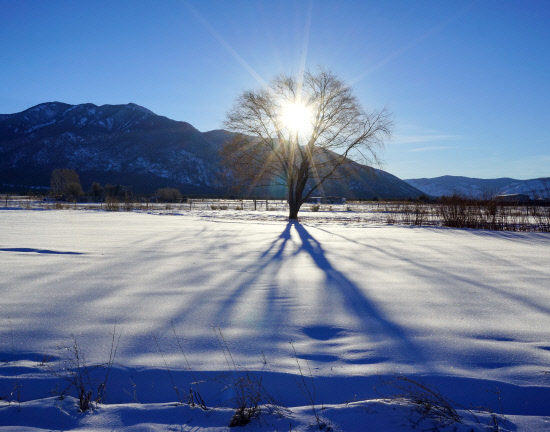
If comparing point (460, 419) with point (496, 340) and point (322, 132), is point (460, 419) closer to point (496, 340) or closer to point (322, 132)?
point (496, 340)

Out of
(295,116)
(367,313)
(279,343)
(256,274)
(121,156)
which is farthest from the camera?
(121,156)

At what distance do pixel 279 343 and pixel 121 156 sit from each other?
170 m

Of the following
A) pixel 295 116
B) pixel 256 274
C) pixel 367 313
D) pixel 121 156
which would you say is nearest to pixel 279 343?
pixel 367 313

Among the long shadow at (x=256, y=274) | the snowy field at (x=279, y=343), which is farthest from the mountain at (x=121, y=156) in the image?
the snowy field at (x=279, y=343)

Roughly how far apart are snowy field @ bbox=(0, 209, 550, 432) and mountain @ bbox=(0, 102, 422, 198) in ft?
398

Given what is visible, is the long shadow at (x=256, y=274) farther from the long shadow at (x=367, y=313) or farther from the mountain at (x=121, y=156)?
the mountain at (x=121, y=156)

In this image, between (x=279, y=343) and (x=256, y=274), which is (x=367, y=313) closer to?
(x=279, y=343)

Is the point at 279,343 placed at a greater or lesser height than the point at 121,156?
lesser

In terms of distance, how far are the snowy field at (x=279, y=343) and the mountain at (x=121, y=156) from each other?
121458 mm

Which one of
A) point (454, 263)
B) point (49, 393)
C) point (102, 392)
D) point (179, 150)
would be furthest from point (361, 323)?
point (179, 150)

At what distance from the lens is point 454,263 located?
19.3 ft

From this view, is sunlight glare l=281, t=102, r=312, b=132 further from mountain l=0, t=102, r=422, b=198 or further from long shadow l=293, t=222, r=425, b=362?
mountain l=0, t=102, r=422, b=198

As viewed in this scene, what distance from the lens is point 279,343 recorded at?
2.65 m

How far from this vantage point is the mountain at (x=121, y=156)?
458ft
